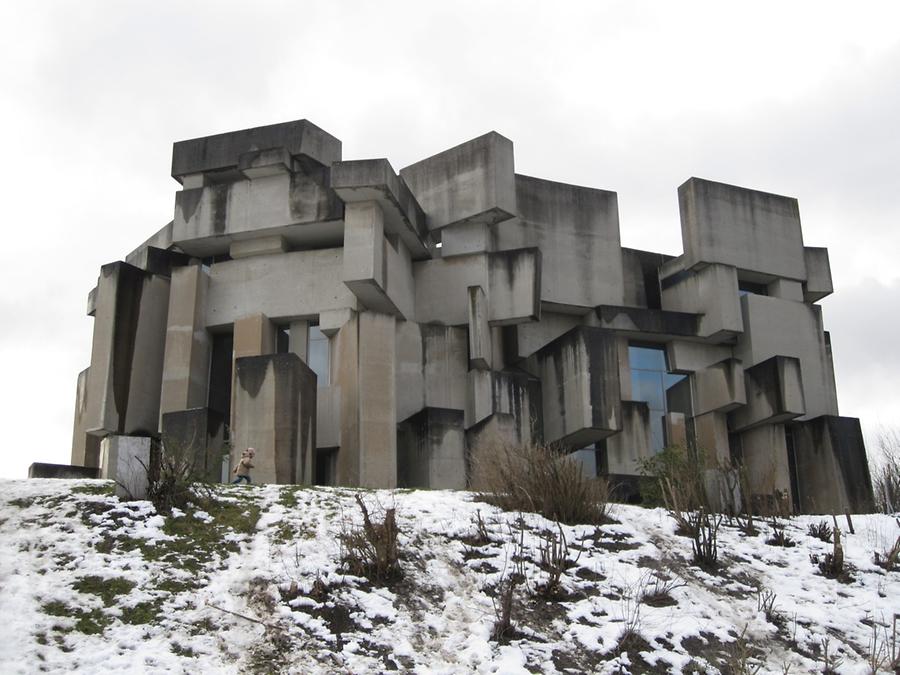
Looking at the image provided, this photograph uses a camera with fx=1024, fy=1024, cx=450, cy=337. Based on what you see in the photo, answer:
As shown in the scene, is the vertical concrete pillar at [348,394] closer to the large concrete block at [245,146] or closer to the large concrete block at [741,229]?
the large concrete block at [245,146]

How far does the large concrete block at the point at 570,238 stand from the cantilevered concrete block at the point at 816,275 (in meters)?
5.89

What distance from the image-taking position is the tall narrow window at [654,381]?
27.8m

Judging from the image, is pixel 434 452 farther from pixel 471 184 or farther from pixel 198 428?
pixel 471 184

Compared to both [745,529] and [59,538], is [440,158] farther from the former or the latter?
[59,538]

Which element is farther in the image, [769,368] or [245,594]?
[769,368]

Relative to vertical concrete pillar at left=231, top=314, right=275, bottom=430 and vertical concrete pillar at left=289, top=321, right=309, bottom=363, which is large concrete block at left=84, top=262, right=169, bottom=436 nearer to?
vertical concrete pillar at left=231, top=314, right=275, bottom=430

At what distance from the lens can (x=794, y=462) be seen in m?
27.4

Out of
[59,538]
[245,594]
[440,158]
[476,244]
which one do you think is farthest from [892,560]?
[440,158]

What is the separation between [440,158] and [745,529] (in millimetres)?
15232

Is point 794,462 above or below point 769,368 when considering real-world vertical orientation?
below

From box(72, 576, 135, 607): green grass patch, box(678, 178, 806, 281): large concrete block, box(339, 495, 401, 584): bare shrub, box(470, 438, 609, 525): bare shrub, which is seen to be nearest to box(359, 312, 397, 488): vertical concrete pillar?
box(470, 438, 609, 525): bare shrub

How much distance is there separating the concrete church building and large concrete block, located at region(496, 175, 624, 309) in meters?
0.05

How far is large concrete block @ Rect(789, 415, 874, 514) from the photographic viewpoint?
25.7m

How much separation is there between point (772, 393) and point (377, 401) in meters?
10.8
